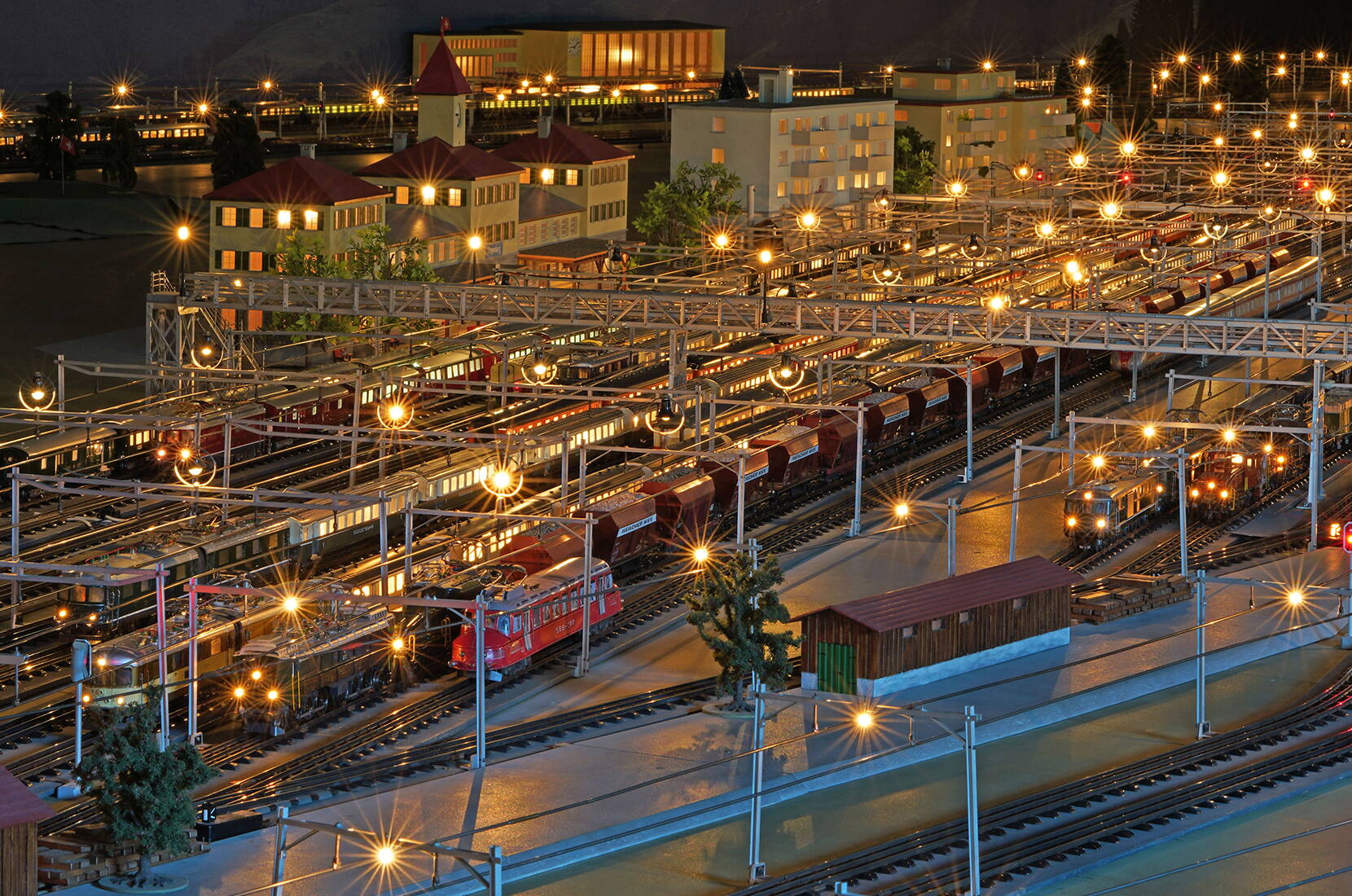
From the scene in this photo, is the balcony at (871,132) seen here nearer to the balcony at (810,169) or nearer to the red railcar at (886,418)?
the balcony at (810,169)

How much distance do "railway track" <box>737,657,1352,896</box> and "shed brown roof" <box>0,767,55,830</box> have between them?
8521 mm

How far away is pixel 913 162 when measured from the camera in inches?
3698

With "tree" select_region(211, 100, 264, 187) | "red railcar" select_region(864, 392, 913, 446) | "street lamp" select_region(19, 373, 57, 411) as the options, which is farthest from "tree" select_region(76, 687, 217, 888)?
"tree" select_region(211, 100, 264, 187)

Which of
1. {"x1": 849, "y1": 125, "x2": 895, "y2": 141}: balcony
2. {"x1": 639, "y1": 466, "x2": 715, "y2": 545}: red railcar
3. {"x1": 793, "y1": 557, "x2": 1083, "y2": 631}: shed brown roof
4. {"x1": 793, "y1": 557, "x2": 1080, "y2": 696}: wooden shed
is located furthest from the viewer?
{"x1": 849, "y1": 125, "x2": 895, "y2": 141}: balcony

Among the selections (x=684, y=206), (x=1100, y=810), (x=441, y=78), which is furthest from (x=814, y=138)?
(x=1100, y=810)

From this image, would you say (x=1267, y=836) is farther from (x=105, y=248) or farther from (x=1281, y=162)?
(x=105, y=248)

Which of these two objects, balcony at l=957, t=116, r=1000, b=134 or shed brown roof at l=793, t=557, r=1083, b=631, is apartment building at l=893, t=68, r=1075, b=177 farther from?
shed brown roof at l=793, t=557, r=1083, b=631

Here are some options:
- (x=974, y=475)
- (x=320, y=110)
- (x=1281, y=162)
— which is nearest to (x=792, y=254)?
(x=974, y=475)

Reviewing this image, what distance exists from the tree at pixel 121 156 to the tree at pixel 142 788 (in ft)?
208

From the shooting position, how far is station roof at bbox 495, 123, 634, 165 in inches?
3206

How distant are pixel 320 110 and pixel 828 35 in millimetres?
54001

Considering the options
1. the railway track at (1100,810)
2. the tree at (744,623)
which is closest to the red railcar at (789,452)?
the tree at (744,623)

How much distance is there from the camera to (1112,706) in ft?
115

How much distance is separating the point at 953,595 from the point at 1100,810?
20.9ft
